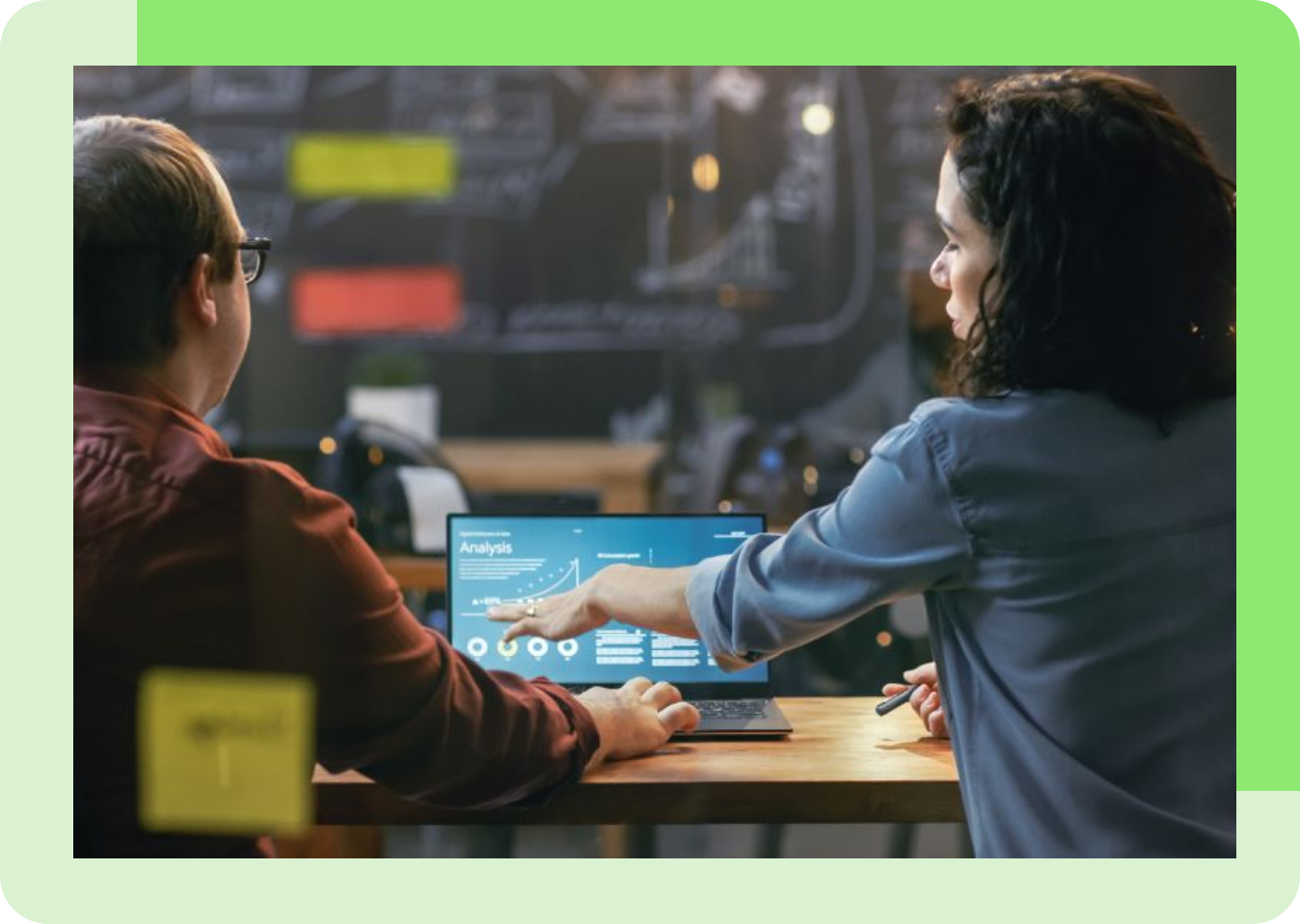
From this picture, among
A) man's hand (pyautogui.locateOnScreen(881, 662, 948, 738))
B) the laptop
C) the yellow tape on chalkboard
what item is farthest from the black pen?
the yellow tape on chalkboard

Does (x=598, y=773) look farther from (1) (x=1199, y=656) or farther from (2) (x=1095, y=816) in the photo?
(1) (x=1199, y=656)

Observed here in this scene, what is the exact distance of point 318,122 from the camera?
2.33m

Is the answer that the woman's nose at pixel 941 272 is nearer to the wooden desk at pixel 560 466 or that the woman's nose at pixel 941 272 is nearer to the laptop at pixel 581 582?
the laptop at pixel 581 582

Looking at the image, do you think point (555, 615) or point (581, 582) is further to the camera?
point (581, 582)

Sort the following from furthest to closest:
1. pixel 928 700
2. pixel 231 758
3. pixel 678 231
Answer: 1. pixel 678 231
2. pixel 928 700
3. pixel 231 758

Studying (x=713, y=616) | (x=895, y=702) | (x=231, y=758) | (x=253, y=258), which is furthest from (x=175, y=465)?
(x=895, y=702)

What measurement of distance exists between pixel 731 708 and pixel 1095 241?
734 millimetres

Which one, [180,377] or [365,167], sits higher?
[365,167]

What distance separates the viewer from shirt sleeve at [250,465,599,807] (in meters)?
1.55

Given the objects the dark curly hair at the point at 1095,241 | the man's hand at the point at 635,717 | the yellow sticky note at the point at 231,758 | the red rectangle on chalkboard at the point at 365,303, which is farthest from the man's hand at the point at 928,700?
the red rectangle on chalkboard at the point at 365,303

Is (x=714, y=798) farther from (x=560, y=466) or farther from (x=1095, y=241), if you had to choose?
(x=560, y=466)

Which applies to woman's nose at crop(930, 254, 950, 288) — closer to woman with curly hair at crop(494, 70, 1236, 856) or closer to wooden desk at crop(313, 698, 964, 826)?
woman with curly hair at crop(494, 70, 1236, 856)

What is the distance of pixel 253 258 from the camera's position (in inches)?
64.7

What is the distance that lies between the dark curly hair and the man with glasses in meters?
0.61
